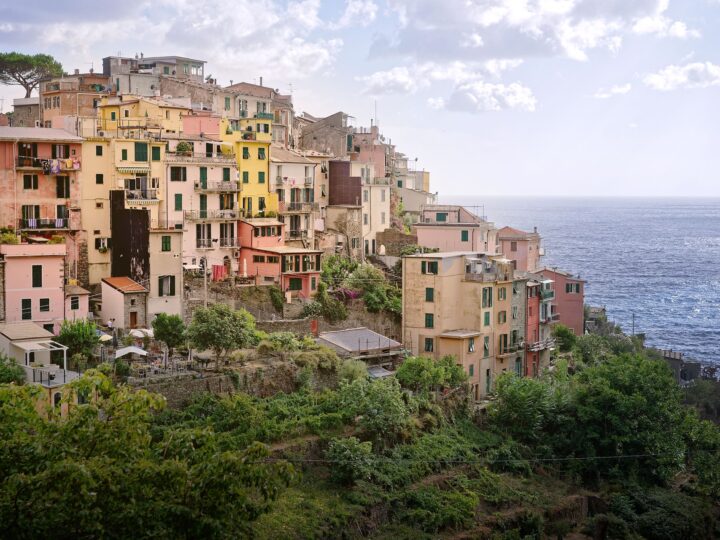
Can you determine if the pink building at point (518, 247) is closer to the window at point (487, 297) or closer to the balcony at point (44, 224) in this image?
the window at point (487, 297)

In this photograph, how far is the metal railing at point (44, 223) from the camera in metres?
47.9

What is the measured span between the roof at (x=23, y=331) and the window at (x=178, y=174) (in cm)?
1329

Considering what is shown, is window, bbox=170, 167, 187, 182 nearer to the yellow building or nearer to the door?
the door

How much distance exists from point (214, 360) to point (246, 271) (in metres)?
11.9

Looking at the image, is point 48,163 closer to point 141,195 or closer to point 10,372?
point 141,195

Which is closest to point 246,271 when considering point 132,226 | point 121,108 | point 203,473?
point 132,226

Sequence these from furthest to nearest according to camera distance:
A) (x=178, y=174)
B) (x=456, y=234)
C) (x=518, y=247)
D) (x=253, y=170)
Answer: (x=518, y=247)
(x=456, y=234)
(x=253, y=170)
(x=178, y=174)

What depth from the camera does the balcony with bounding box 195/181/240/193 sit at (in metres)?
54.2

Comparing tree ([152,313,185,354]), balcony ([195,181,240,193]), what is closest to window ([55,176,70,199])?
balcony ([195,181,240,193])

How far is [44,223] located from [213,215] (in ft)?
29.3

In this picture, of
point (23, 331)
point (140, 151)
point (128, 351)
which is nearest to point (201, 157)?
point (140, 151)

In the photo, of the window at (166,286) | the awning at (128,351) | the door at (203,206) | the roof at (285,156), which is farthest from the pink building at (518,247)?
the awning at (128,351)

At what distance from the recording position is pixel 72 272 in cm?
4862

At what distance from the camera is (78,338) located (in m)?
40.4
